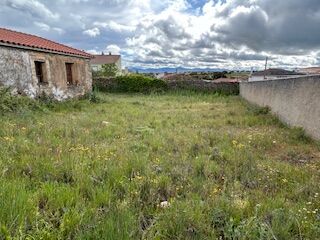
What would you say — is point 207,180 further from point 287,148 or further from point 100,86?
point 100,86

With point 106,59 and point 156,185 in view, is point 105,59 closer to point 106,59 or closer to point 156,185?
point 106,59

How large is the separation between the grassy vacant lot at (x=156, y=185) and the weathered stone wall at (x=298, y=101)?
1.65 ft

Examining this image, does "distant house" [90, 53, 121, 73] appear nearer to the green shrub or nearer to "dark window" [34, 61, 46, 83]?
the green shrub

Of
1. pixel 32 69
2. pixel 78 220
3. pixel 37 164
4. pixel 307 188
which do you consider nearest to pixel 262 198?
pixel 307 188

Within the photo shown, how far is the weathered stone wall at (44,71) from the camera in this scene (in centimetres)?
1058

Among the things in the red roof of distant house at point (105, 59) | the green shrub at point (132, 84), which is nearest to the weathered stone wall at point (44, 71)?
the green shrub at point (132, 84)

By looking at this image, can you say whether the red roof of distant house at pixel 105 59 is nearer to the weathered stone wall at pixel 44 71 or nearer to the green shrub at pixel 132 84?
the green shrub at pixel 132 84

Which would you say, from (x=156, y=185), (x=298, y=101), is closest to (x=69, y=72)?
(x=298, y=101)

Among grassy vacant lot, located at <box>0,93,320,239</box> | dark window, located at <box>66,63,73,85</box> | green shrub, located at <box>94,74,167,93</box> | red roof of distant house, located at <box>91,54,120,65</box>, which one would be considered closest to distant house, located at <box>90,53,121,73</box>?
red roof of distant house, located at <box>91,54,120,65</box>

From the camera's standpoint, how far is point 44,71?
42.7 feet

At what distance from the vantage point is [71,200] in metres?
3.16

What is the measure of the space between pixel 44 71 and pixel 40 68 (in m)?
0.26

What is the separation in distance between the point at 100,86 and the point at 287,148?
20794 millimetres

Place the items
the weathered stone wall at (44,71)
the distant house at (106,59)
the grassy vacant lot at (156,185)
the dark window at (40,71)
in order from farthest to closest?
the distant house at (106,59)
the dark window at (40,71)
the weathered stone wall at (44,71)
the grassy vacant lot at (156,185)
